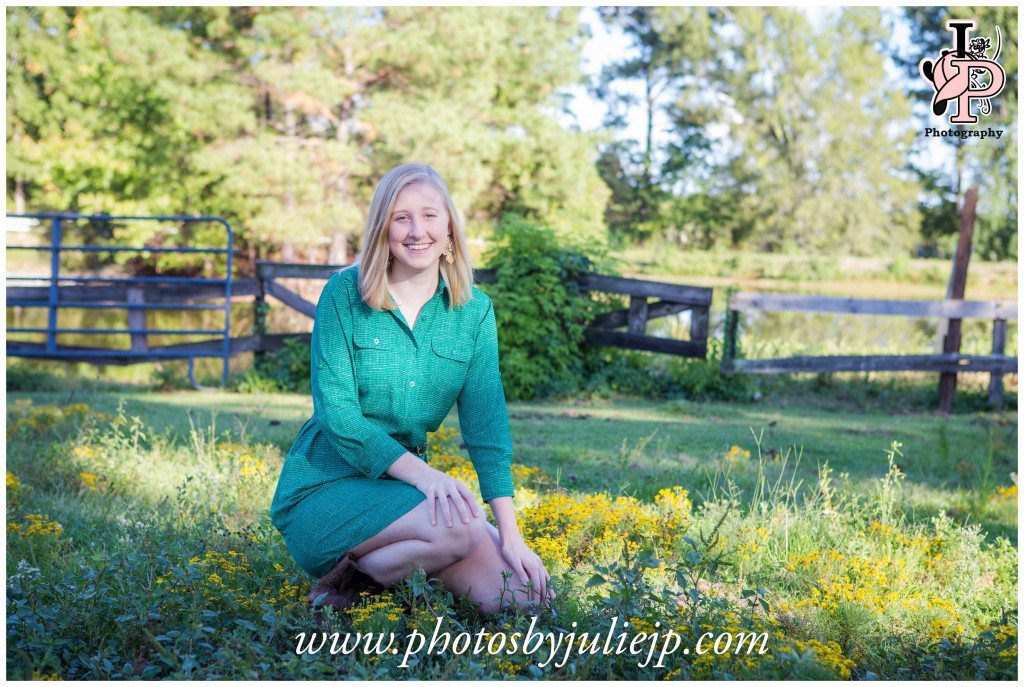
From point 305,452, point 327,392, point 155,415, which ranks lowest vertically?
point 155,415

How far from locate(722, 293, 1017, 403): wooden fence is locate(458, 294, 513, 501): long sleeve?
592 centimetres

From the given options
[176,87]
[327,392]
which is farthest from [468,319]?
[176,87]

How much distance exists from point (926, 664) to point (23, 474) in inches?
176

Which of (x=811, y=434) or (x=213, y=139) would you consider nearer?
(x=811, y=434)

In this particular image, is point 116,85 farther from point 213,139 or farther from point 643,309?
point 643,309

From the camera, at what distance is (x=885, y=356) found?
898 cm

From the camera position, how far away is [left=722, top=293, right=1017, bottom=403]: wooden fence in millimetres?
8820

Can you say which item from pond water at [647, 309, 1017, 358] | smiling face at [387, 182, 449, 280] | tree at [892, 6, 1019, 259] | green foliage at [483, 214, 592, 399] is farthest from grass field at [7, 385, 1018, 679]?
tree at [892, 6, 1019, 259]

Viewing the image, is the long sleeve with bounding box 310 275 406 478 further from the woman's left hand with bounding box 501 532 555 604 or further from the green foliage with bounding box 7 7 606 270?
the green foliage with bounding box 7 7 606 270

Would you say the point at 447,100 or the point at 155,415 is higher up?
the point at 447,100

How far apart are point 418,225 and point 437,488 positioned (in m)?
0.87

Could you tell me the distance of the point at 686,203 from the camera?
106ft

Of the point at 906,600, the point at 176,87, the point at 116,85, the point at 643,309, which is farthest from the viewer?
the point at 116,85

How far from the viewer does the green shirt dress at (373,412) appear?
2957 mm
